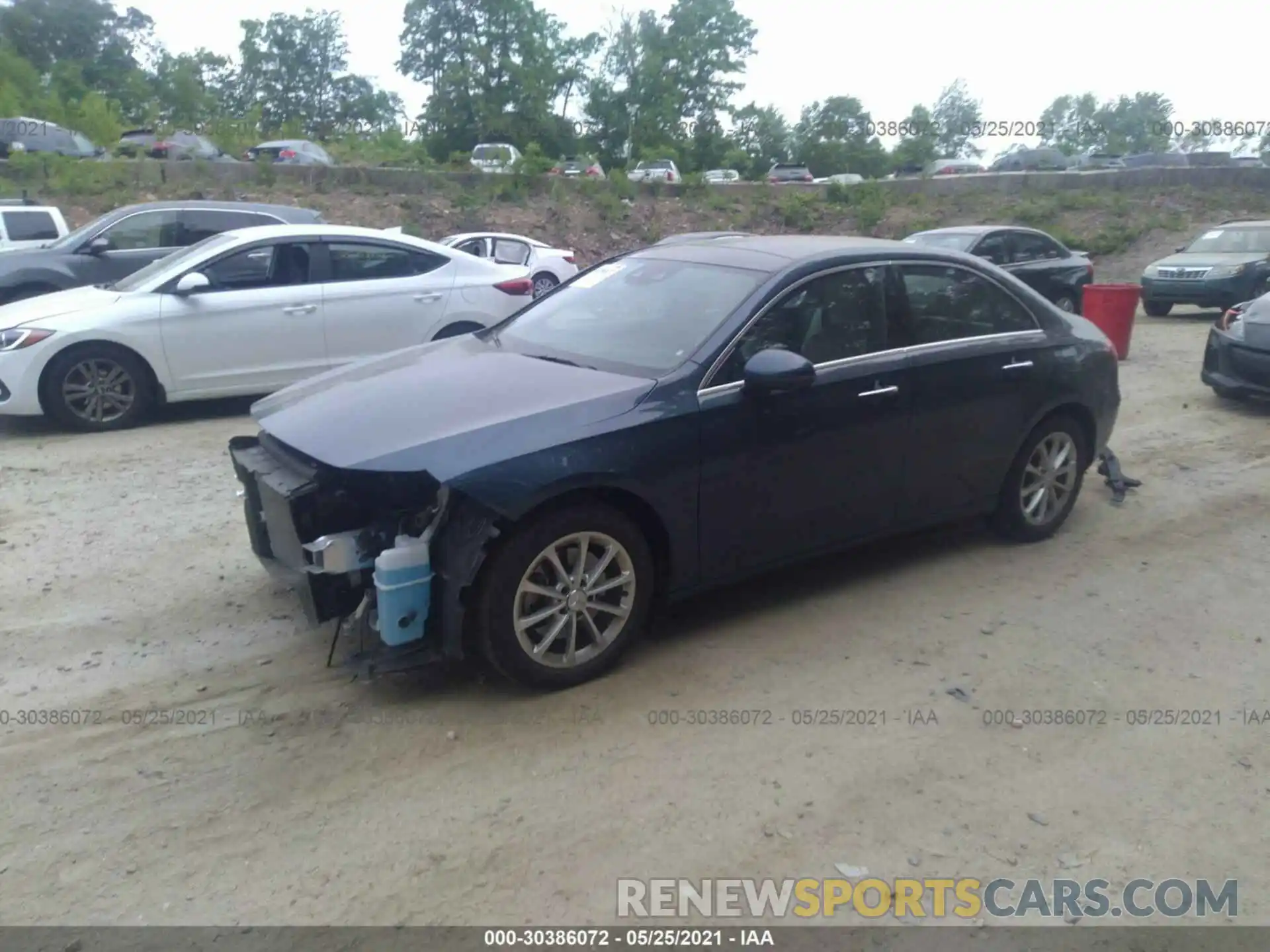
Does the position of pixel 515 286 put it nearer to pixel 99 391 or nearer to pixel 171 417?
pixel 171 417

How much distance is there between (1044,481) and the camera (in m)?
6.05

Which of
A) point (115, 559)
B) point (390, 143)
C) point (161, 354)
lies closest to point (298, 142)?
point (390, 143)

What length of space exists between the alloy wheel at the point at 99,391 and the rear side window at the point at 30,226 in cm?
688

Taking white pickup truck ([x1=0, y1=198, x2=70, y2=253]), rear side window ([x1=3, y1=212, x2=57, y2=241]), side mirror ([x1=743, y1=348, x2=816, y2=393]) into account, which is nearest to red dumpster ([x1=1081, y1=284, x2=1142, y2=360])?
side mirror ([x1=743, y1=348, x2=816, y2=393])

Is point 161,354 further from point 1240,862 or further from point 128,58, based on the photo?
point 128,58

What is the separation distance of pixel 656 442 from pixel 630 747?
3.89ft

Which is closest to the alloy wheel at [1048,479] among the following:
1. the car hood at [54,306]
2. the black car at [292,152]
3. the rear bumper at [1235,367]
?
the rear bumper at [1235,367]

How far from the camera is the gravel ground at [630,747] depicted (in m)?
3.29

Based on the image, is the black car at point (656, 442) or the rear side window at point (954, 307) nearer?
the black car at point (656, 442)

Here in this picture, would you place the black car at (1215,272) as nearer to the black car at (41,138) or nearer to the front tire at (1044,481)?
the front tire at (1044,481)

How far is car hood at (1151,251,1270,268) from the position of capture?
16938mm

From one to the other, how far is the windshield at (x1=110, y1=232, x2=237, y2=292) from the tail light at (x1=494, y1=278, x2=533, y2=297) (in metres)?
Result: 2.28

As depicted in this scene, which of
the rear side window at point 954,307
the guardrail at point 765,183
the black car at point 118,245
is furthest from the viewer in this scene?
the guardrail at point 765,183

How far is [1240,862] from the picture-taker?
11.0 feet
